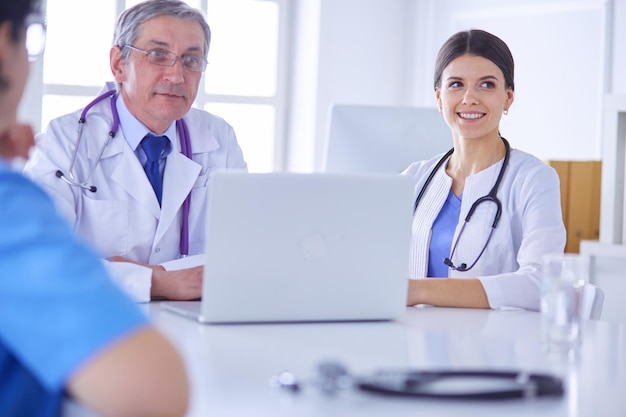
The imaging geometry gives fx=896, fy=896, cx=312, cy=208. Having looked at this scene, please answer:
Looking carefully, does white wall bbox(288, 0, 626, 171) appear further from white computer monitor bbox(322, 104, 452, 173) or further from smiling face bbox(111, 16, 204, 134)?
smiling face bbox(111, 16, 204, 134)

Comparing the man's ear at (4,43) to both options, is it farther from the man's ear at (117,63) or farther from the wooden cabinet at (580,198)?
the wooden cabinet at (580,198)

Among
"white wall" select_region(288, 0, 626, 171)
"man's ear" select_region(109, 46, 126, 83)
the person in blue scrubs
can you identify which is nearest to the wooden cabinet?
"white wall" select_region(288, 0, 626, 171)

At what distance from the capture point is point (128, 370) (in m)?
0.77

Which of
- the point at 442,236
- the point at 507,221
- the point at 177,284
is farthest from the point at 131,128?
the point at 507,221

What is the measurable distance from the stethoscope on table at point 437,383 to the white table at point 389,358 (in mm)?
11

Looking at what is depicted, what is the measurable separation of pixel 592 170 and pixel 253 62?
7.06 ft

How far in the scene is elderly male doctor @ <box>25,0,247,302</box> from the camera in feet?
7.22

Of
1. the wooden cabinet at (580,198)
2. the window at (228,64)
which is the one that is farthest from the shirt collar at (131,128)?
the window at (228,64)

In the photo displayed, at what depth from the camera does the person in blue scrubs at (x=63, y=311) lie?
2.46 ft

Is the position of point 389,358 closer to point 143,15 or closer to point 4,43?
point 4,43

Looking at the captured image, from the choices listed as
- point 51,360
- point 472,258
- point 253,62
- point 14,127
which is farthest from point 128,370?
point 253,62

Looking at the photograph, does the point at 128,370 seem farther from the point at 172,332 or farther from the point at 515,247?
the point at 515,247

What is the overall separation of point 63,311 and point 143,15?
5.64 feet

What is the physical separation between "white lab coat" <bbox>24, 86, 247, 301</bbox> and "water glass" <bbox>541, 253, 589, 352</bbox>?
1022 millimetres
